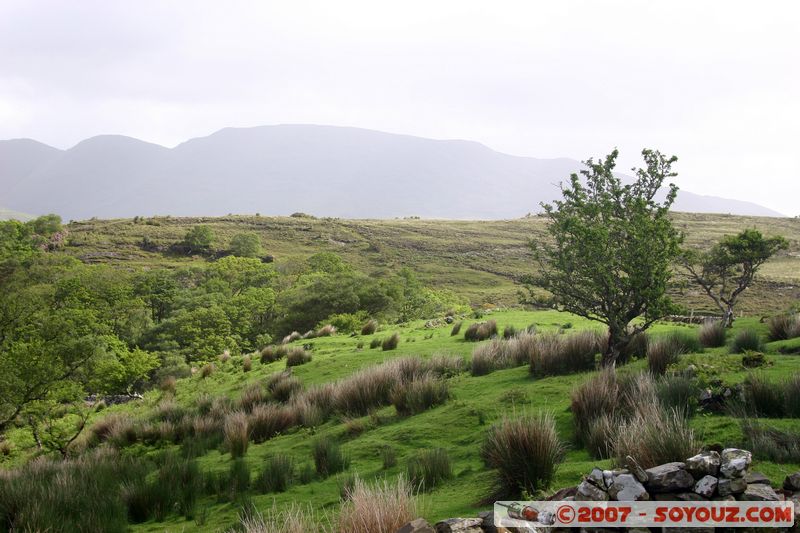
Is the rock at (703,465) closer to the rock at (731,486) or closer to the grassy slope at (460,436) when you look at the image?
the rock at (731,486)

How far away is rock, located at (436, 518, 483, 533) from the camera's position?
442 cm

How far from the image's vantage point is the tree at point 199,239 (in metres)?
106

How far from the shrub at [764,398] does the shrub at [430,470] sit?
14.2ft

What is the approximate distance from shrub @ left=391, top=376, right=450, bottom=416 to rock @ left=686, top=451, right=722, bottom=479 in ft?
24.6

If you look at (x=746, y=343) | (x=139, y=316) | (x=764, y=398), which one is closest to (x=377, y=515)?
(x=764, y=398)

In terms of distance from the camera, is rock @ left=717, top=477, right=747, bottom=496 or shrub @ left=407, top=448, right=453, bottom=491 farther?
shrub @ left=407, top=448, right=453, bottom=491

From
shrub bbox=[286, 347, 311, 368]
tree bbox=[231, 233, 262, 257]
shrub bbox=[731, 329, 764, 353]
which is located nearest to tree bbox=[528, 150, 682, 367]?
shrub bbox=[731, 329, 764, 353]

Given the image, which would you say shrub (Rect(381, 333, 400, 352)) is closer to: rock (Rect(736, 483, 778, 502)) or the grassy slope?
the grassy slope

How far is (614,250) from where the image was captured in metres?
11.2

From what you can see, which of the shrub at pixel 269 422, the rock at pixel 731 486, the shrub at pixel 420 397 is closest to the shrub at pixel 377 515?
the rock at pixel 731 486

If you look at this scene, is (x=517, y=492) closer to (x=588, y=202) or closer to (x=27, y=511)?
(x=27, y=511)

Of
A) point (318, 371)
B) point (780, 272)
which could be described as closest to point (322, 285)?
point (318, 371)

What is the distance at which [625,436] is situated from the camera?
565cm

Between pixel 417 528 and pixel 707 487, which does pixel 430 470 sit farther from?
pixel 707 487
